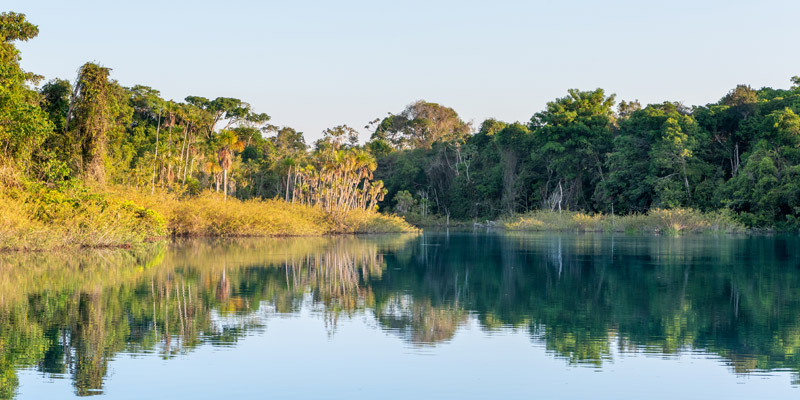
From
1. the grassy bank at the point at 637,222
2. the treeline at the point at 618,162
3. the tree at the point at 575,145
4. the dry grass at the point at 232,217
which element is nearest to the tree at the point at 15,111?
the dry grass at the point at 232,217

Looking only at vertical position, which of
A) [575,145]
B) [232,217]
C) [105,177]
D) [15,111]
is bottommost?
[232,217]

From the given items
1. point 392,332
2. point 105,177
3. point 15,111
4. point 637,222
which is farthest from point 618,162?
point 392,332

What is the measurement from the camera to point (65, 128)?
32.6m

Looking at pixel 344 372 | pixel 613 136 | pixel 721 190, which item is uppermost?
pixel 613 136

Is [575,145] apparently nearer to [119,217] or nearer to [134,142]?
[134,142]

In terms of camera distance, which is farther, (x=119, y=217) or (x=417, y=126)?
(x=417, y=126)

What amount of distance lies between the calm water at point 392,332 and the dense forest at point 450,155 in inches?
414

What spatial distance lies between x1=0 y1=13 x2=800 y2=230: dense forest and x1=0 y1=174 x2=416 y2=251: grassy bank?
0.96 m

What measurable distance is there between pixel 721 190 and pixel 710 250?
24614 millimetres

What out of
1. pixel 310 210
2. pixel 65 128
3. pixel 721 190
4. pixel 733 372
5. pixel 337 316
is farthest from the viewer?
pixel 721 190

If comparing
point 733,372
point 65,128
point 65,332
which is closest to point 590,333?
point 733,372

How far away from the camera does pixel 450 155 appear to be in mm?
81625

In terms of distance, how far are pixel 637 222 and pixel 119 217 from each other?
127ft

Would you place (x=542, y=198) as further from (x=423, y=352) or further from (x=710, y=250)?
(x=423, y=352)
